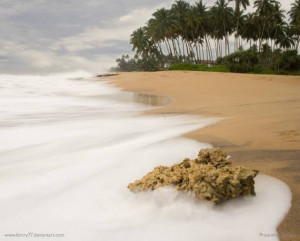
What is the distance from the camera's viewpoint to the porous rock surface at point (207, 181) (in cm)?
190

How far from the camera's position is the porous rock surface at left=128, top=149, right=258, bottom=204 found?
1.90 metres

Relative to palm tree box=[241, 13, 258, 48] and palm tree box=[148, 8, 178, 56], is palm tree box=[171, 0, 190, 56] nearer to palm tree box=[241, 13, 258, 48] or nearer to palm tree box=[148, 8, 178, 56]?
palm tree box=[148, 8, 178, 56]

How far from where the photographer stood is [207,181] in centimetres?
194

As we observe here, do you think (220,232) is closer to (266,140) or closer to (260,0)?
(266,140)

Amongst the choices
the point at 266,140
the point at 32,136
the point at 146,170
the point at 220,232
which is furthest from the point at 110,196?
the point at 32,136

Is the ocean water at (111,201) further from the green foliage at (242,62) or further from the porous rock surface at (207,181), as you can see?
the green foliage at (242,62)

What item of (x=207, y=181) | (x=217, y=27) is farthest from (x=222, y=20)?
(x=207, y=181)

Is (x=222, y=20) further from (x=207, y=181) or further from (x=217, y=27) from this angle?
(x=207, y=181)

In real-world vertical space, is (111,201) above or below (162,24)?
below

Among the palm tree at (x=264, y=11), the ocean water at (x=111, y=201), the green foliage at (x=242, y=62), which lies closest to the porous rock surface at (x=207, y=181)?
the ocean water at (x=111, y=201)

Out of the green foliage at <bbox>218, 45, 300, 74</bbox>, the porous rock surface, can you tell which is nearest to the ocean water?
the porous rock surface

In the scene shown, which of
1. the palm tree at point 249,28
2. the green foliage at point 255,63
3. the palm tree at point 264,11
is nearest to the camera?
the green foliage at point 255,63

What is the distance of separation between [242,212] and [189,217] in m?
0.36

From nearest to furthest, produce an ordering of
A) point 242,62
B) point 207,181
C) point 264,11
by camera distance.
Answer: point 207,181, point 242,62, point 264,11
